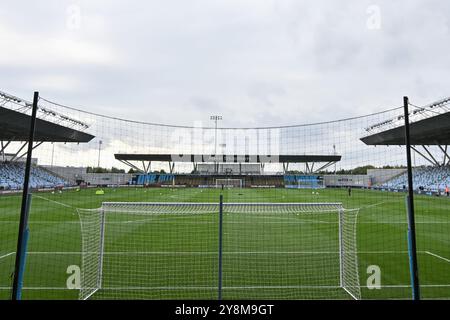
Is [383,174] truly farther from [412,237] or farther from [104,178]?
[104,178]

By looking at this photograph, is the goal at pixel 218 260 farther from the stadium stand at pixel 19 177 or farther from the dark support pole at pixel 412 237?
the stadium stand at pixel 19 177

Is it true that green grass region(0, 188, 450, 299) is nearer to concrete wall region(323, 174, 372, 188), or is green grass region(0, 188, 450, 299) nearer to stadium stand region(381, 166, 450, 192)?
stadium stand region(381, 166, 450, 192)

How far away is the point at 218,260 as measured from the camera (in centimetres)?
729

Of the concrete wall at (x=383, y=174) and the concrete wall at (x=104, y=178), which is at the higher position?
the concrete wall at (x=383, y=174)

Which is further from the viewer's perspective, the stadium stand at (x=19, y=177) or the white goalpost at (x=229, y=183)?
the white goalpost at (x=229, y=183)

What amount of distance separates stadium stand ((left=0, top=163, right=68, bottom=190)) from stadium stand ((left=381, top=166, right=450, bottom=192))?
155ft

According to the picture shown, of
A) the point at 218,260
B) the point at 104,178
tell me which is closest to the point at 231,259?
the point at 218,260

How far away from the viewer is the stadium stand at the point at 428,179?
122ft

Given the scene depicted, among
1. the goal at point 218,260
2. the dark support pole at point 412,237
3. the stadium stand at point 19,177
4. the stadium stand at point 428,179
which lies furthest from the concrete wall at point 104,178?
the dark support pole at point 412,237

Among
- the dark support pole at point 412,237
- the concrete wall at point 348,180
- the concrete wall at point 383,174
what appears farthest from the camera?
the concrete wall at point 348,180

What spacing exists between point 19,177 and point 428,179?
57292 mm

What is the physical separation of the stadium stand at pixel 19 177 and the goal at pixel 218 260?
1129 inches
